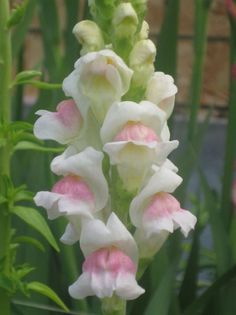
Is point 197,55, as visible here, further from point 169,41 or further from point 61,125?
point 61,125

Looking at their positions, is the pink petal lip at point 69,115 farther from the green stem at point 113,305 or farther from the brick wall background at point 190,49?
the brick wall background at point 190,49

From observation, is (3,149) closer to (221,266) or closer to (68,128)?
(68,128)

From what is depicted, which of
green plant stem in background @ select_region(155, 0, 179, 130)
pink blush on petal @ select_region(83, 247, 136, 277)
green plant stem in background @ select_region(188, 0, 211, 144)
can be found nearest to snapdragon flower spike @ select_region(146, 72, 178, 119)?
pink blush on petal @ select_region(83, 247, 136, 277)

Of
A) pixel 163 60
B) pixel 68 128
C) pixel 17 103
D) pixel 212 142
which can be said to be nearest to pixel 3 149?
pixel 68 128

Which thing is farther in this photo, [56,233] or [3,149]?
[56,233]

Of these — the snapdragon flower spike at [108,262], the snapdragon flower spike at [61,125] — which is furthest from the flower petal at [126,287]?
the snapdragon flower spike at [61,125]

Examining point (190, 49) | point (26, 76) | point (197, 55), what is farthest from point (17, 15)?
point (190, 49)

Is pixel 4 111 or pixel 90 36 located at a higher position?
pixel 90 36
